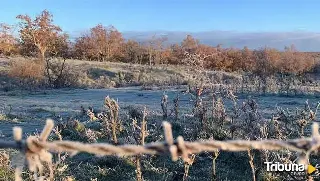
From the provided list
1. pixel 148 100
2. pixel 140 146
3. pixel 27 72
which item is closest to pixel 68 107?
pixel 148 100

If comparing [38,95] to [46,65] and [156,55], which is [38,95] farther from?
[156,55]

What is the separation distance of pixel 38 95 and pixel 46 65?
31.7 feet

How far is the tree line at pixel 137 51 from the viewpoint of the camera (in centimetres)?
3541

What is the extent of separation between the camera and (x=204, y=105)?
907cm

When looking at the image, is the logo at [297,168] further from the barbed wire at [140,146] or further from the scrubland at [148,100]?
the barbed wire at [140,146]

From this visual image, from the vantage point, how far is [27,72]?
27.2 m

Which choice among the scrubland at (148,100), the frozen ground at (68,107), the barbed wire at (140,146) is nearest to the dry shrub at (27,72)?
the scrubland at (148,100)

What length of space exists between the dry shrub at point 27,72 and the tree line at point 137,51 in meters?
6.69

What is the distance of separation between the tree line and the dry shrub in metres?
6.69

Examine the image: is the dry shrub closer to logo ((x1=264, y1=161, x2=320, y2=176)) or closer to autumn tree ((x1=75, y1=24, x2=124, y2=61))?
autumn tree ((x1=75, y1=24, x2=124, y2=61))

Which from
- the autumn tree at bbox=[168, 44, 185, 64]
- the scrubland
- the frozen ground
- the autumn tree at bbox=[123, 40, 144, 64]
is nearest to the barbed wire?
the scrubland

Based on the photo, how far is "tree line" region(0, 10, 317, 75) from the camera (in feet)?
116

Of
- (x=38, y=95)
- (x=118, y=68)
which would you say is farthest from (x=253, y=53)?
(x=38, y=95)

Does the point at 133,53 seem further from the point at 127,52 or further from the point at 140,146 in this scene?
the point at 140,146
